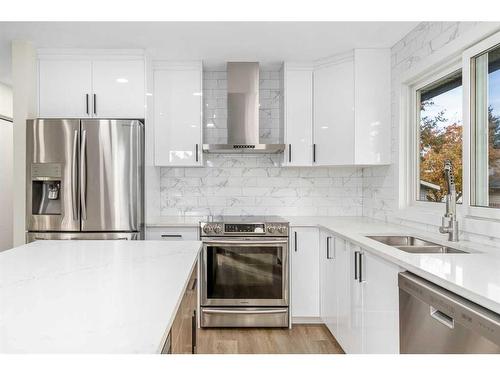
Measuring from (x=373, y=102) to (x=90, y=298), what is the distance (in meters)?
2.90

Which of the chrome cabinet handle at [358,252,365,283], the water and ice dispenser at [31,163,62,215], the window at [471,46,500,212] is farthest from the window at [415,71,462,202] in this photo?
the water and ice dispenser at [31,163,62,215]

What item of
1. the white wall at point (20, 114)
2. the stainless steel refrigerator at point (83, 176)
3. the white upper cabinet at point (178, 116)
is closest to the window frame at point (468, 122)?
the white upper cabinet at point (178, 116)

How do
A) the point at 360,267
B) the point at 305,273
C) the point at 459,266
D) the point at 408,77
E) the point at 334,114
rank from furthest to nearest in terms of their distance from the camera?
the point at 334,114 < the point at 305,273 < the point at 408,77 < the point at 360,267 < the point at 459,266

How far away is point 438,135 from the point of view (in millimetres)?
2779

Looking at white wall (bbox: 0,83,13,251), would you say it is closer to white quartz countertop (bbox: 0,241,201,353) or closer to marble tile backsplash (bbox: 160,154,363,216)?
marble tile backsplash (bbox: 160,154,363,216)

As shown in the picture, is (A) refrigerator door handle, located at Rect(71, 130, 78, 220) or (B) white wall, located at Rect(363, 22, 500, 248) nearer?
(B) white wall, located at Rect(363, 22, 500, 248)

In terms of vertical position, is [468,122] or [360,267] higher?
[468,122]

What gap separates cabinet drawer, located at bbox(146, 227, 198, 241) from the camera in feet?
10.8

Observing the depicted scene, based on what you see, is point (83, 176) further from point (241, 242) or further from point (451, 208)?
point (451, 208)

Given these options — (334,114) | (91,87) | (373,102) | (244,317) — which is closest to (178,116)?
(91,87)

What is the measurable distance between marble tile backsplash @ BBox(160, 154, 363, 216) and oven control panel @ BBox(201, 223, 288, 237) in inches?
27.3

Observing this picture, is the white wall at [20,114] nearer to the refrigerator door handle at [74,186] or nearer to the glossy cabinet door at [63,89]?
the glossy cabinet door at [63,89]

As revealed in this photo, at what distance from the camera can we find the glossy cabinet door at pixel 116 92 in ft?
10.9
